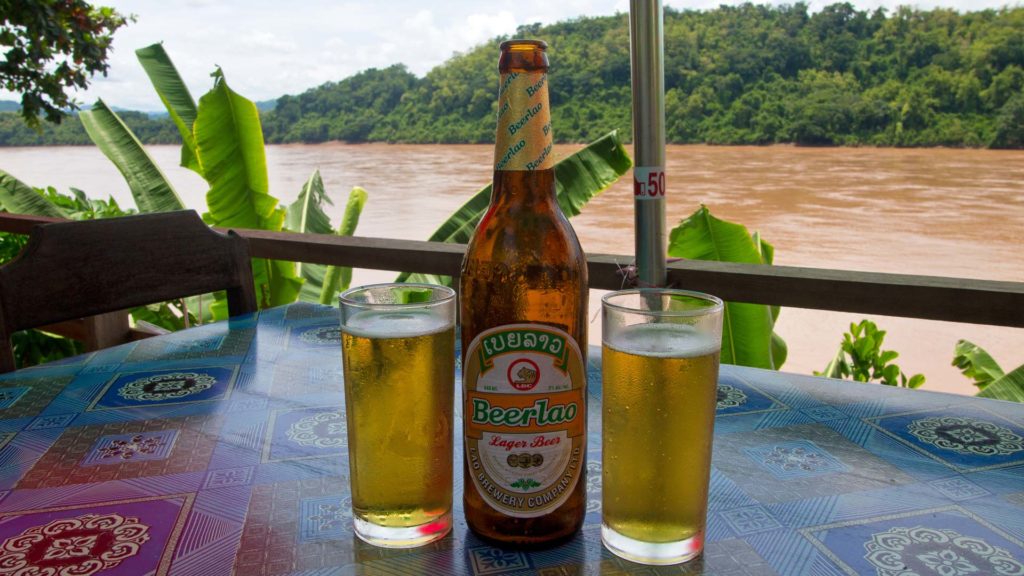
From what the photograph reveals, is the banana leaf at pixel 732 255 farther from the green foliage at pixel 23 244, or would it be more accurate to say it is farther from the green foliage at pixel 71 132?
the green foliage at pixel 71 132

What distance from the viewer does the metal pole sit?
110cm

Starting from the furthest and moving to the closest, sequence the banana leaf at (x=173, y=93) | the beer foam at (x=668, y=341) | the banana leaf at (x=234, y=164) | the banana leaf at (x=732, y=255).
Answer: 1. the banana leaf at (x=173, y=93)
2. the banana leaf at (x=234, y=164)
3. the banana leaf at (x=732, y=255)
4. the beer foam at (x=668, y=341)

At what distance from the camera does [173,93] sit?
400 cm

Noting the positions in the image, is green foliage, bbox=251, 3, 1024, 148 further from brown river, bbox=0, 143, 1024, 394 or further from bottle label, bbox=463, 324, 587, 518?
bottle label, bbox=463, 324, 587, 518

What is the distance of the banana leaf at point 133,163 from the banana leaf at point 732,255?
262 centimetres

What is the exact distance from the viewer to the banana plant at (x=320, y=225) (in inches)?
159

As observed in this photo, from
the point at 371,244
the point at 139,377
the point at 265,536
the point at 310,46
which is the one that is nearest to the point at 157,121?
the point at 371,244

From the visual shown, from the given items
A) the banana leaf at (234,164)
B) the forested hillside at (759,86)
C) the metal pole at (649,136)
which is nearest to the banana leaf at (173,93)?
the banana leaf at (234,164)

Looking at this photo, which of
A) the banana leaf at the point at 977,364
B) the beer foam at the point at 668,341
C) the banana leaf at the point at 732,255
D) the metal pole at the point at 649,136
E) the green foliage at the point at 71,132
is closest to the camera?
the beer foam at the point at 668,341

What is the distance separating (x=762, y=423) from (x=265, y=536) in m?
0.59

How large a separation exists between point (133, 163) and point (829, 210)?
19.8 metres

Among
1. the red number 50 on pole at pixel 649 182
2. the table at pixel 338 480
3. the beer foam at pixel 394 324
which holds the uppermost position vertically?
the red number 50 on pole at pixel 649 182

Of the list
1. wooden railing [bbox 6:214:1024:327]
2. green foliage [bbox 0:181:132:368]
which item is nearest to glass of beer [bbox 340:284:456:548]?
wooden railing [bbox 6:214:1024:327]

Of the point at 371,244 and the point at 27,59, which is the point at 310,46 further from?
the point at 371,244
